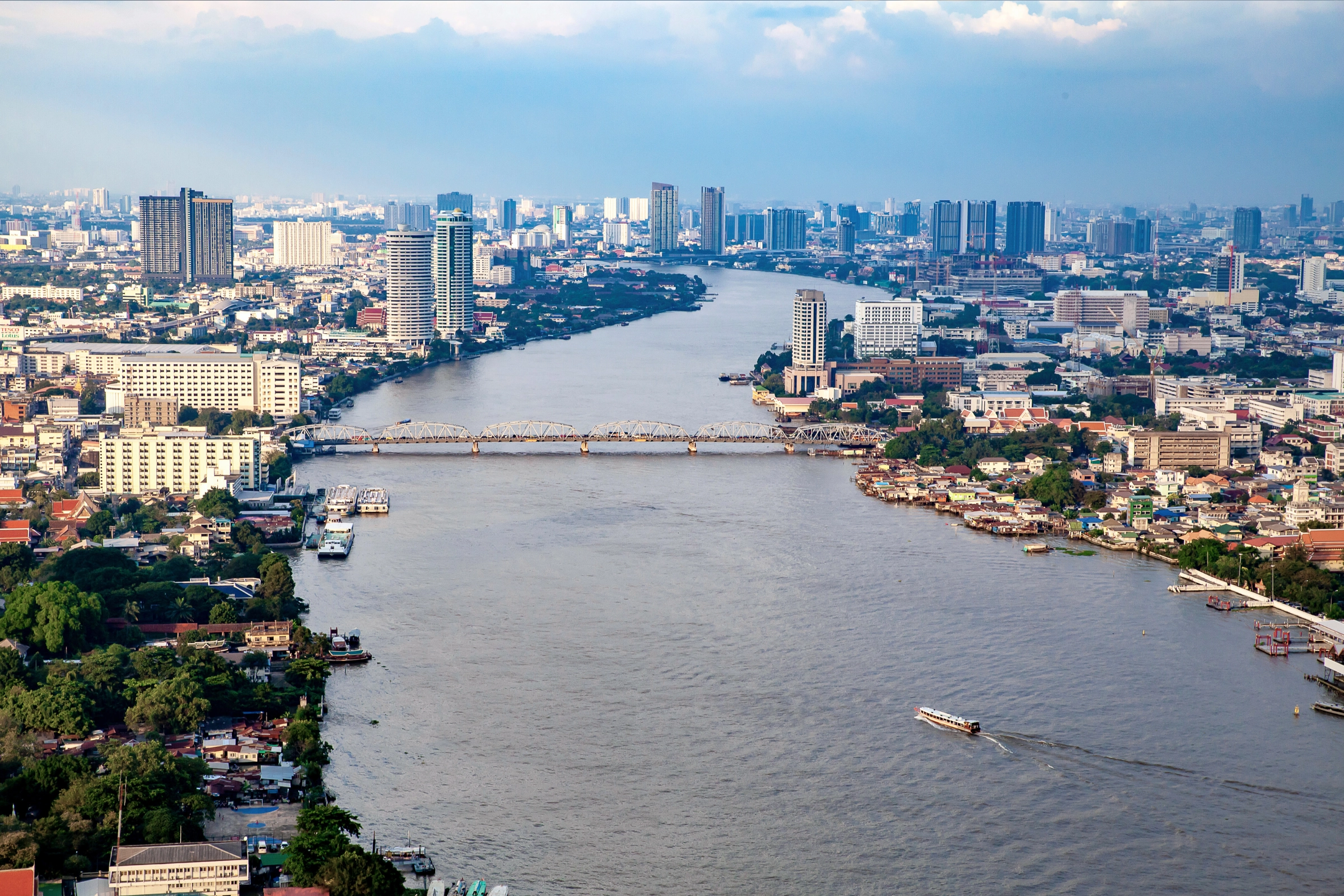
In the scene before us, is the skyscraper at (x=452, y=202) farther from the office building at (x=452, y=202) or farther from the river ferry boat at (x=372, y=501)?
the river ferry boat at (x=372, y=501)

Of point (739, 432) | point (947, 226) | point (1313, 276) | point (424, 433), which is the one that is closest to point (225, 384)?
point (424, 433)

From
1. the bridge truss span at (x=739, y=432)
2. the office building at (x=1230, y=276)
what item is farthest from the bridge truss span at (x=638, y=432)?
the office building at (x=1230, y=276)

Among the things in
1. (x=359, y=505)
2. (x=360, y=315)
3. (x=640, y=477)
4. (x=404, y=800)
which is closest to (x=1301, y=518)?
(x=640, y=477)

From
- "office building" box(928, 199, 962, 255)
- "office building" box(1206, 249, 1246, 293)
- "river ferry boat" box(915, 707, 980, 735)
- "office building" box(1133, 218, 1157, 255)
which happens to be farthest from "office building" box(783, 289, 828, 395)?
"office building" box(1133, 218, 1157, 255)

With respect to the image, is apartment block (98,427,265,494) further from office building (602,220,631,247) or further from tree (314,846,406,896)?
office building (602,220,631,247)

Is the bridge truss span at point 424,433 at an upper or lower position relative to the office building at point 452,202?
lower

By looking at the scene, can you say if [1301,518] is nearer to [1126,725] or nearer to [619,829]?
[1126,725]
